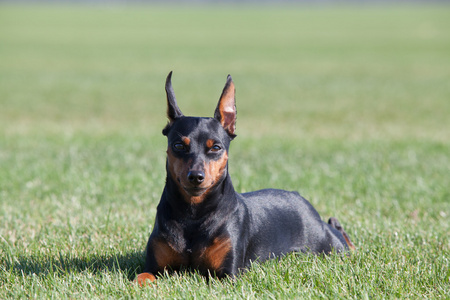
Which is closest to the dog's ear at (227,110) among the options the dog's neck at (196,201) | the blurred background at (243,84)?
the dog's neck at (196,201)

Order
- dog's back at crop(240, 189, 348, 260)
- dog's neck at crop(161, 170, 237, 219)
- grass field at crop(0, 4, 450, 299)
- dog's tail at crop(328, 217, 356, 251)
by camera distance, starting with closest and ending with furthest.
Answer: dog's neck at crop(161, 170, 237, 219) < grass field at crop(0, 4, 450, 299) < dog's back at crop(240, 189, 348, 260) < dog's tail at crop(328, 217, 356, 251)

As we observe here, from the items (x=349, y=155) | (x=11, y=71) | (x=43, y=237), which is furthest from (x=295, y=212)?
(x=11, y=71)

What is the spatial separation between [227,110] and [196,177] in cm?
84

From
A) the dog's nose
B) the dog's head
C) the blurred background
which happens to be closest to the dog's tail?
the dog's head

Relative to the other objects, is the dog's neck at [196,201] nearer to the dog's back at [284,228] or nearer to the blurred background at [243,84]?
the dog's back at [284,228]

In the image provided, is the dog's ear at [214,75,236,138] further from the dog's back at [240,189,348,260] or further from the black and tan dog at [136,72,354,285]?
the dog's back at [240,189,348,260]

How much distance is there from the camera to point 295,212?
17.1ft

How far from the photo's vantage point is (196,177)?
157 inches

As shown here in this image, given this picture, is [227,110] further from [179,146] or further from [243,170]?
[243,170]

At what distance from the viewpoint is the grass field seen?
450 centimetres

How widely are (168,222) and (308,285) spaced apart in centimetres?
109

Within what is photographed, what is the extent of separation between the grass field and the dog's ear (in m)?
1.10

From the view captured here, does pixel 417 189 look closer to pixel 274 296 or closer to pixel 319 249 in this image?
pixel 319 249

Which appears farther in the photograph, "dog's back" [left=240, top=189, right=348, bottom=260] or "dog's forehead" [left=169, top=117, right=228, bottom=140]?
"dog's back" [left=240, top=189, right=348, bottom=260]
